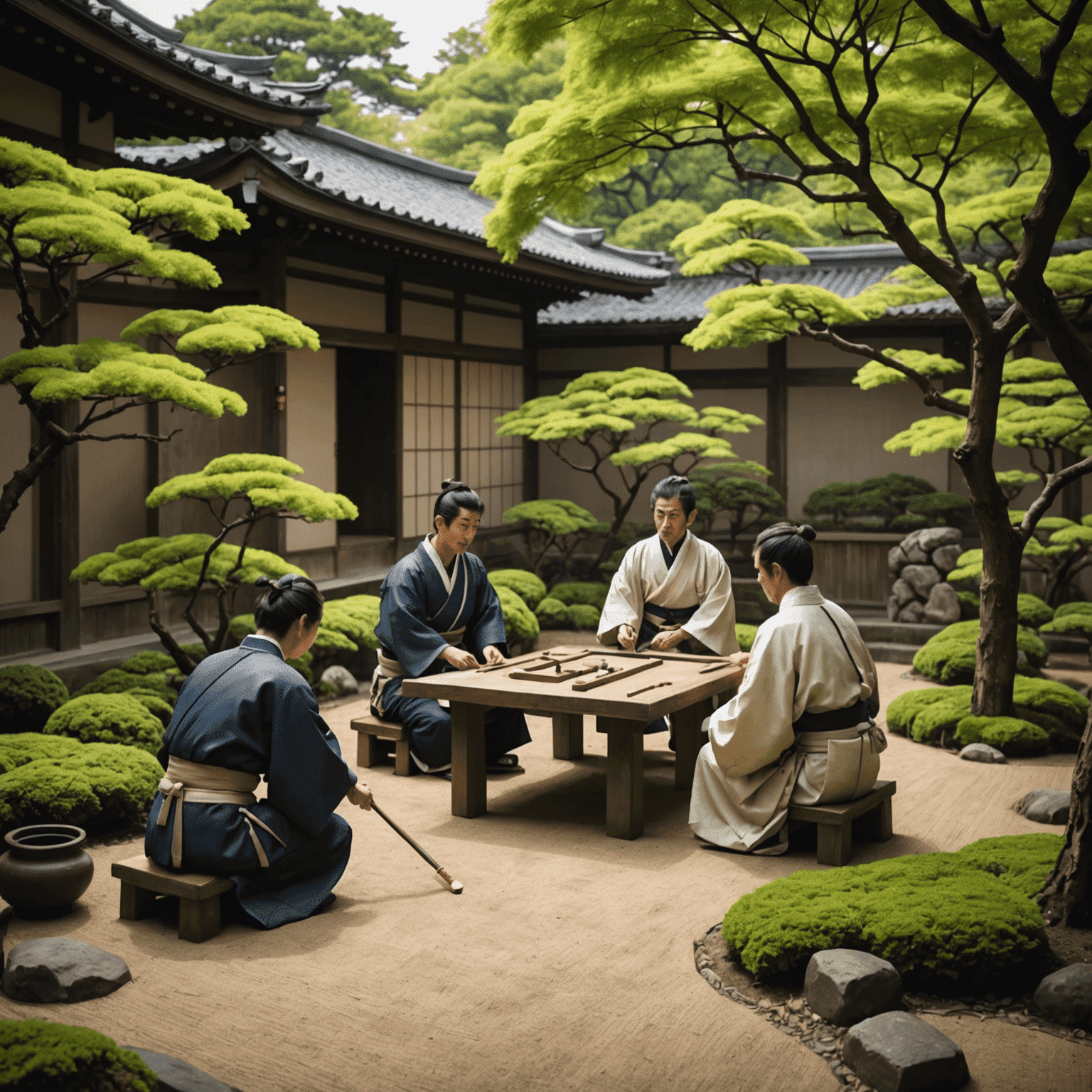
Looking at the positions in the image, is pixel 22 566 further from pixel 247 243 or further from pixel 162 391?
pixel 247 243

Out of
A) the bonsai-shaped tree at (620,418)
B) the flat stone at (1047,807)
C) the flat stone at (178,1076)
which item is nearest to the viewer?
the flat stone at (178,1076)

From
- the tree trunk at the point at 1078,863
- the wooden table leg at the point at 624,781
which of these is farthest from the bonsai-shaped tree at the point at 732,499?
the tree trunk at the point at 1078,863

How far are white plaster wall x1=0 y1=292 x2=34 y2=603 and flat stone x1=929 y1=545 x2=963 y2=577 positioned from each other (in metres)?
8.82

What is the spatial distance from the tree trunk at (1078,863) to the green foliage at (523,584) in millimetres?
7765

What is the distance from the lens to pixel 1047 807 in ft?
19.2

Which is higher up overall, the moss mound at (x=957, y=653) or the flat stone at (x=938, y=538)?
the flat stone at (x=938, y=538)

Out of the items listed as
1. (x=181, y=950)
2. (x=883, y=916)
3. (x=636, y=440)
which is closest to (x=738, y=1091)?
(x=883, y=916)

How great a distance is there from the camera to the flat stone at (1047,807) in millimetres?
5797

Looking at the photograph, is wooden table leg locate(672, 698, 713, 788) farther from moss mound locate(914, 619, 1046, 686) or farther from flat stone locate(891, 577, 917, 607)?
flat stone locate(891, 577, 917, 607)

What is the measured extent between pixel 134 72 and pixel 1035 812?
22.6ft

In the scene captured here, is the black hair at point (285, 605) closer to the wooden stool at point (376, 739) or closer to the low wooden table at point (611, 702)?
the low wooden table at point (611, 702)

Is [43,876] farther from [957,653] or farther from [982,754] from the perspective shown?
[957,653]

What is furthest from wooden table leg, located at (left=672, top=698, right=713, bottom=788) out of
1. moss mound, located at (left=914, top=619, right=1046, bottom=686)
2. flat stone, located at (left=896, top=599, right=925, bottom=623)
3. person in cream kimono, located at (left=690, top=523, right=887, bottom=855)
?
flat stone, located at (left=896, top=599, right=925, bottom=623)

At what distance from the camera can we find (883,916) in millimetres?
3777
